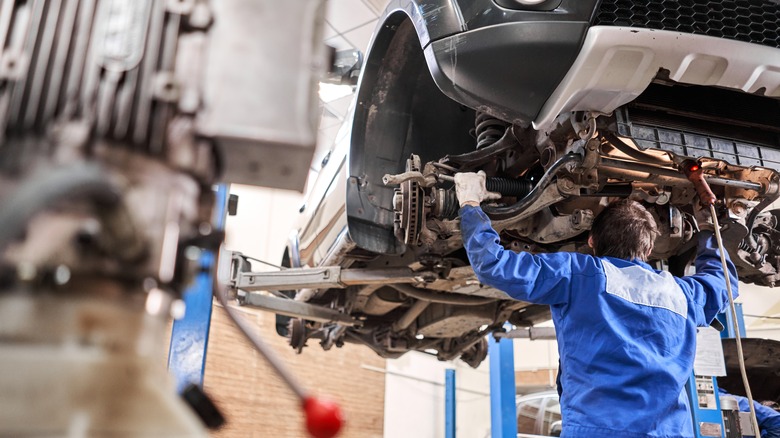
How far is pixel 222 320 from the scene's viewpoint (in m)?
5.90

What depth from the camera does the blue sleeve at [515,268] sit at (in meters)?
1.82

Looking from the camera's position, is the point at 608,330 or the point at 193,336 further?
the point at 193,336

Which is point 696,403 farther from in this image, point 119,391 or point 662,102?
point 119,391

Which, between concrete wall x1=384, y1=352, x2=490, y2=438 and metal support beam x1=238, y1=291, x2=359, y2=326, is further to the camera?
concrete wall x1=384, y1=352, x2=490, y2=438

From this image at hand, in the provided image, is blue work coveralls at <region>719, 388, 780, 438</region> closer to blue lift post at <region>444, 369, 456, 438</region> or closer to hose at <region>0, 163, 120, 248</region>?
hose at <region>0, 163, 120, 248</region>

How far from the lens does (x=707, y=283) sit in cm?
214

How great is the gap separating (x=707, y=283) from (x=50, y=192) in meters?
2.17

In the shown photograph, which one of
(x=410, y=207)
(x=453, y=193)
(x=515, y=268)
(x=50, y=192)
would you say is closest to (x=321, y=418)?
(x=50, y=192)

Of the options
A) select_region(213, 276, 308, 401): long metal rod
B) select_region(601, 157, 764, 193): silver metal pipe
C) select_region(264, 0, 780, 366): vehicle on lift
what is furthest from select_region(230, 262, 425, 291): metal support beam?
select_region(213, 276, 308, 401): long metal rod

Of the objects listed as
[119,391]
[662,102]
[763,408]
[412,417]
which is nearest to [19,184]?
[119,391]

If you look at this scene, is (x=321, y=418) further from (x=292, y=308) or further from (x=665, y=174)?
(x=292, y=308)

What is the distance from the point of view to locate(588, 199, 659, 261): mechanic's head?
201 cm

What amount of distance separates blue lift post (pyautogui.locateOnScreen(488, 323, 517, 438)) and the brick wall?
3.91ft

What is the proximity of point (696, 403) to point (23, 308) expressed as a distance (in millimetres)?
2491
